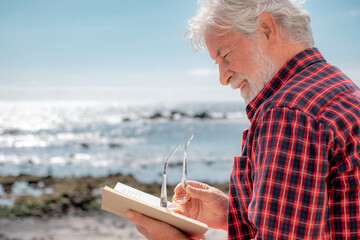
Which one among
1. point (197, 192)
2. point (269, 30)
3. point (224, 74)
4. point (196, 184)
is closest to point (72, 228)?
point (196, 184)

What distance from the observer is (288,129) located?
2.96ft

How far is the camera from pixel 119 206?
1.32m

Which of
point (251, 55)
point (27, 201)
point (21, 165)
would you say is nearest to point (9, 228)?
point (27, 201)

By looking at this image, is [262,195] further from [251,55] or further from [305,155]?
[251,55]

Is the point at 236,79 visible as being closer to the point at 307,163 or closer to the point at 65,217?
the point at 307,163

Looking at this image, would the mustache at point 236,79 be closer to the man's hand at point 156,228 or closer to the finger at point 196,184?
the man's hand at point 156,228

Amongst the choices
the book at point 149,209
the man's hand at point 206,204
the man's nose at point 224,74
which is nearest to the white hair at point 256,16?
the man's nose at point 224,74

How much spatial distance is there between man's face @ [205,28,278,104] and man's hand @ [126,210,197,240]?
0.48m

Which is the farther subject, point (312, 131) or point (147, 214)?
point (147, 214)

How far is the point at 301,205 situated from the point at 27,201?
24.3 feet

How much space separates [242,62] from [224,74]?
87 millimetres

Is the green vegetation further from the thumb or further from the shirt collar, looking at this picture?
the shirt collar

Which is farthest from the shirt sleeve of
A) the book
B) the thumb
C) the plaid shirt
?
the thumb

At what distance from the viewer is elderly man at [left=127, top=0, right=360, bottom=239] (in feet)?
2.97
